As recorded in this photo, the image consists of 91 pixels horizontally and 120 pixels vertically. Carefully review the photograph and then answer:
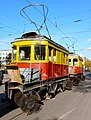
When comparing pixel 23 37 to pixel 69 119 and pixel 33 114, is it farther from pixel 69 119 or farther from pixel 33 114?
Answer: pixel 69 119

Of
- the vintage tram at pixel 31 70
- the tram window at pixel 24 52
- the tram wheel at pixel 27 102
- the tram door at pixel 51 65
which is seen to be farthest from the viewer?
the tram door at pixel 51 65

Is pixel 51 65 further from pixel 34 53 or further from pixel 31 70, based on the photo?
pixel 31 70

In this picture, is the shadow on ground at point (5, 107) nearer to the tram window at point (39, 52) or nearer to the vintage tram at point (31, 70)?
the vintage tram at point (31, 70)

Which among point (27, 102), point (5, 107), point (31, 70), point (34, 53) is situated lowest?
point (5, 107)

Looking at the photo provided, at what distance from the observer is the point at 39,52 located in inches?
541

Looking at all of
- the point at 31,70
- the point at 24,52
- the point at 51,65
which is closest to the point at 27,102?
the point at 31,70

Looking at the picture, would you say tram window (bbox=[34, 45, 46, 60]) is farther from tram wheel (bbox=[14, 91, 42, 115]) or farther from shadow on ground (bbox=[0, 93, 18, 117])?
shadow on ground (bbox=[0, 93, 18, 117])

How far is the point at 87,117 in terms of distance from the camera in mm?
9766

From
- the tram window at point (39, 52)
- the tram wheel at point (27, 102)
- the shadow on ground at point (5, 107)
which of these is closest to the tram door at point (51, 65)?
the tram window at point (39, 52)

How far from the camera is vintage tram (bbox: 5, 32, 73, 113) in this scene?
1105 centimetres

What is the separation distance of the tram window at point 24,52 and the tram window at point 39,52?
0.39 meters

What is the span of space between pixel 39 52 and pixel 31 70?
147 cm

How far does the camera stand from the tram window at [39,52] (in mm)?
13672

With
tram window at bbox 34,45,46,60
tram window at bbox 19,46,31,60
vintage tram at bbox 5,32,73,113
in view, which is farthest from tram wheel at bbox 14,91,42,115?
tram window at bbox 19,46,31,60
